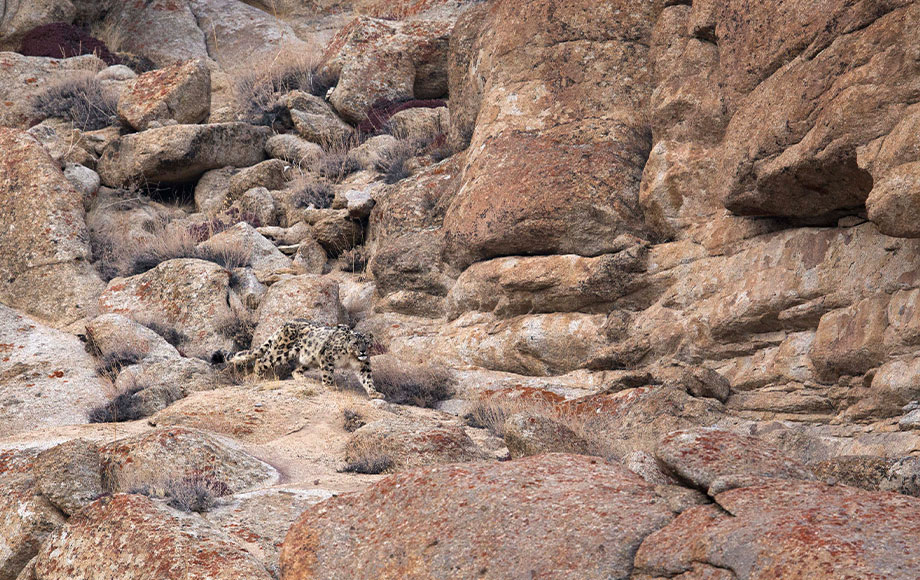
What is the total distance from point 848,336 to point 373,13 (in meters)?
23.9

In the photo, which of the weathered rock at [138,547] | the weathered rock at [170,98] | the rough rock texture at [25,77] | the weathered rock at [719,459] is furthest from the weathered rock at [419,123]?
the weathered rock at [719,459]

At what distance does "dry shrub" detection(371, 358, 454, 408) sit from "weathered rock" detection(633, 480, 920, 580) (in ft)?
26.0

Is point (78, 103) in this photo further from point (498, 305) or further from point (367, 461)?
point (367, 461)

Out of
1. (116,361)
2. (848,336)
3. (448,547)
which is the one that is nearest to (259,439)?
(116,361)

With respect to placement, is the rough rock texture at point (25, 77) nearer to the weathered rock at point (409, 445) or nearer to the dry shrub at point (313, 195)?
the dry shrub at point (313, 195)

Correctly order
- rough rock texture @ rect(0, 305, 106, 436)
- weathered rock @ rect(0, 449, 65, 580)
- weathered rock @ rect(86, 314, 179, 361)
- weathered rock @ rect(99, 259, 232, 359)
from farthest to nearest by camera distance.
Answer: weathered rock @ rect(99, 259, 232, 359) < weathered rock @ rect(86, 314, 179, 361) < rough rock texture @ rect(0, 305, 106, 436) < weathered rock @ rect(0, 449, 65, 580)

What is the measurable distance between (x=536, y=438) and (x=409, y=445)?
4.48ft

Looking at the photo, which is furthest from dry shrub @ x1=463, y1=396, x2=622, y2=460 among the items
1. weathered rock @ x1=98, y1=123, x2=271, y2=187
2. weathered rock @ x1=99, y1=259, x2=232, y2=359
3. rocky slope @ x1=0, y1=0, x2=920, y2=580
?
weathered rock @ x1=98, y1=123, x2=271, y2=187

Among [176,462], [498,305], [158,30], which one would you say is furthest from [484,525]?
[158,30]

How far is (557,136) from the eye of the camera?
49.6 ft

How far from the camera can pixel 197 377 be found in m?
13.8

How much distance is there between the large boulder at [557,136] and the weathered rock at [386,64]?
7.81 meters

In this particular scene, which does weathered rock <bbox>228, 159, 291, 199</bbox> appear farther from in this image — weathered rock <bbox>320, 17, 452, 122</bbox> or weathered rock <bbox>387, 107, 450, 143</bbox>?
weathered rock <bbox>320, 17, 452, 122</bbox>

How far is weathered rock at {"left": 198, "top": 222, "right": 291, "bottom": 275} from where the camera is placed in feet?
61.2
